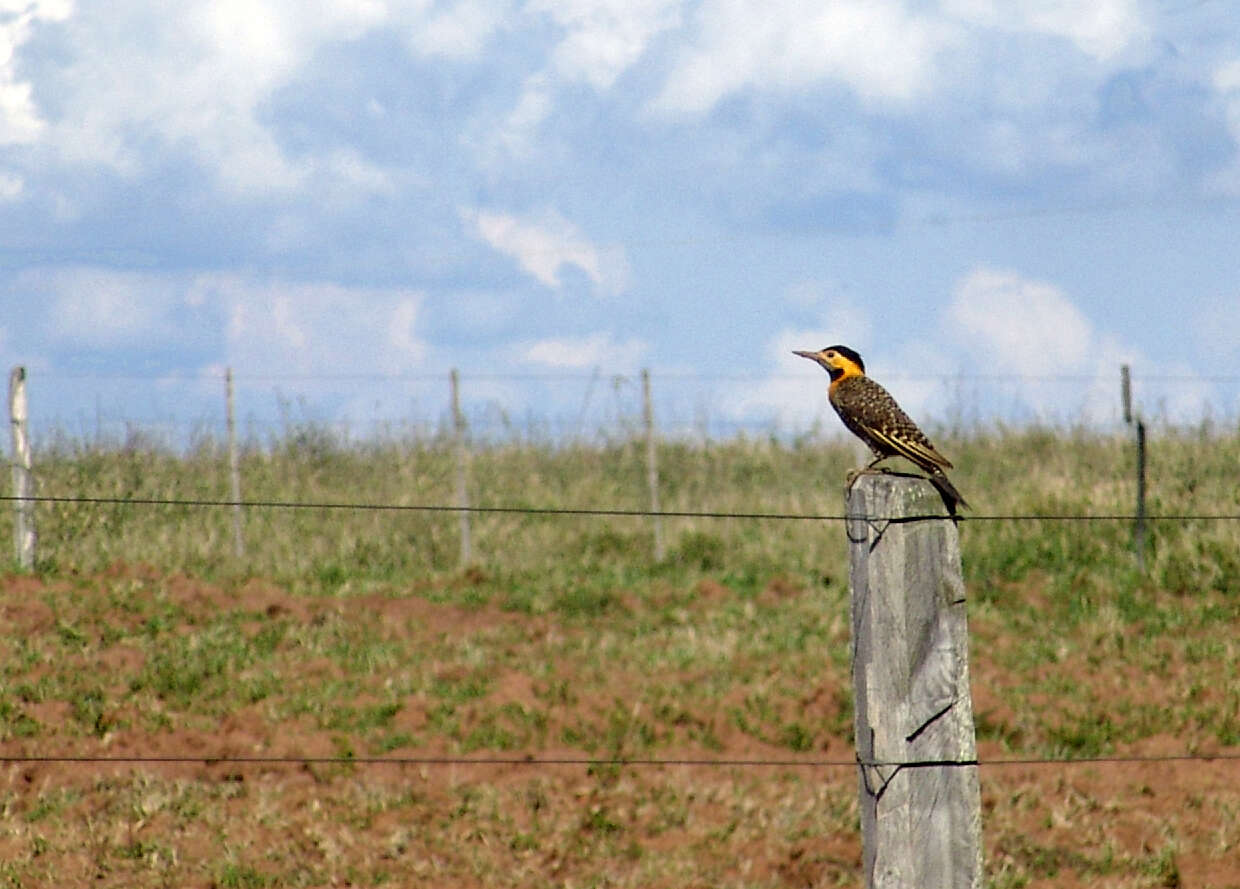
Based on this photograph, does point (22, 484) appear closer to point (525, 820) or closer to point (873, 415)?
point (525, 820)

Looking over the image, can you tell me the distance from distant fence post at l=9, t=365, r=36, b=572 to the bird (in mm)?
10687

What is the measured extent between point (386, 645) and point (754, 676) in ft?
10.3

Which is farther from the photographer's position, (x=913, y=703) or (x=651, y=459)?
(x=651, y=459)

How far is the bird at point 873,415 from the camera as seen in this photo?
664 centimetres

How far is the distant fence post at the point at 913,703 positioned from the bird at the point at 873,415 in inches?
67.4

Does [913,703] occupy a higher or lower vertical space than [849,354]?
lower

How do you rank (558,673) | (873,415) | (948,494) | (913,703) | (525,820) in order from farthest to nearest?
(558,673)
(525,820)
(873,415)
(948,494)
(913,703)

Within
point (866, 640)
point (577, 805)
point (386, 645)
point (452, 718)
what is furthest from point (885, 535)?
point (386, 645)

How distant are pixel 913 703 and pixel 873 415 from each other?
2679 mm

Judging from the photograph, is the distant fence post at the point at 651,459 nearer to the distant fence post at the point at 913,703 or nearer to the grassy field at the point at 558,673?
the grassy field at the point at 558,673

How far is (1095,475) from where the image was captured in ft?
63.7

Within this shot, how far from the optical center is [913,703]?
455cm

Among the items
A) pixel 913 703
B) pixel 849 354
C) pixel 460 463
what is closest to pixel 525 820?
pixel 849 354

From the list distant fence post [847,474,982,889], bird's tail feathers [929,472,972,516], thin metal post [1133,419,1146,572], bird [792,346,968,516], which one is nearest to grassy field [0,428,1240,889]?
thin metal post [1133,419,1146,572]
